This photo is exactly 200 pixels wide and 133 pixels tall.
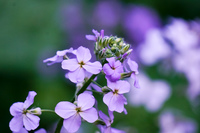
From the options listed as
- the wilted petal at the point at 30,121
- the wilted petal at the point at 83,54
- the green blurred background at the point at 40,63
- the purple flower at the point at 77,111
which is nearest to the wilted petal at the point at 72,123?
the purple flower at the point at 77,111

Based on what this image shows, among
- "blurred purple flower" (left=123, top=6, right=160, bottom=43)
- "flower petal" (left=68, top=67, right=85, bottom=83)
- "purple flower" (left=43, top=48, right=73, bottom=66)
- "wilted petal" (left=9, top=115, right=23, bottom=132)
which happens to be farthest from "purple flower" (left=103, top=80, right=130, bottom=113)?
"blurred purple flower" (left=123, top=6, right=160, bottom=43)

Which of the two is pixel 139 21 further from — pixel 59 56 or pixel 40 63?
pixel 59 56

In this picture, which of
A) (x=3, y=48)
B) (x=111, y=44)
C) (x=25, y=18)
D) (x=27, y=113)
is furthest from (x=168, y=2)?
(x=27, y=113)

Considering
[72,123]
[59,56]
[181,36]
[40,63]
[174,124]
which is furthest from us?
[40,63]

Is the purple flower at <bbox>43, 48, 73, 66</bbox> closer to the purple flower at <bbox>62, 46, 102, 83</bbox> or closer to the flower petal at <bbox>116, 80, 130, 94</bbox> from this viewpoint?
the purple flower at <bbox>62, 46, 102, 83</bbox>

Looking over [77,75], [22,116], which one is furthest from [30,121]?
[77,75]
